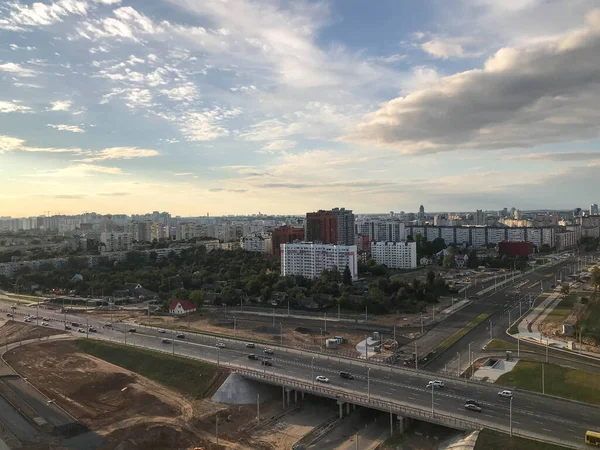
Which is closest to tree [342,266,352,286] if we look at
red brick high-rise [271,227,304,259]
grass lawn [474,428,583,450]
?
red brick high-rise [271,227,304,259]

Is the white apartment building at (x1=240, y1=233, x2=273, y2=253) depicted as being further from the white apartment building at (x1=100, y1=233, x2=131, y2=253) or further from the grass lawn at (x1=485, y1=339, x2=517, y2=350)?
the grass lawn at (x1=485, y1=339, x2=517, y2=350)

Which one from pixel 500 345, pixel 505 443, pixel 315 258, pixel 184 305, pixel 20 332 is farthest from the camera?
pixel 315 258

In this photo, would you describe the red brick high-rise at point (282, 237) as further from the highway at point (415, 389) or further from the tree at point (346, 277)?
the highway at point (415, 389)

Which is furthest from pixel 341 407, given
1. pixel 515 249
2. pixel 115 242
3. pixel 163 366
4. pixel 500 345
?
pixel 115 242

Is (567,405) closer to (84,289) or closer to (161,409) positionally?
(161,409)

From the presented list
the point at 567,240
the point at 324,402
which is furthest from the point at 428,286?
the point at 567,240

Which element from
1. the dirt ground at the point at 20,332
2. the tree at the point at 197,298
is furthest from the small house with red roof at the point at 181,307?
the dirt ground at the point at 20,332

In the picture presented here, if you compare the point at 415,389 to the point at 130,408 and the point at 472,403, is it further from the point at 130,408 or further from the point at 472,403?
the point at 130,408
